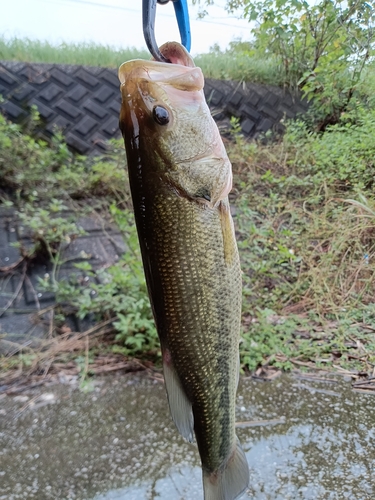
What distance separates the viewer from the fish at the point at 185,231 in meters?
0.86

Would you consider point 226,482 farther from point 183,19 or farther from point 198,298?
point 183,19

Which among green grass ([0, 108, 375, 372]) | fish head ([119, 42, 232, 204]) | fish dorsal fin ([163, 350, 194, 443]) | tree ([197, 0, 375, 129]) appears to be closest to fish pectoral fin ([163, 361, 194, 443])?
fish dorsal fin ([163, 350, 194, 443])

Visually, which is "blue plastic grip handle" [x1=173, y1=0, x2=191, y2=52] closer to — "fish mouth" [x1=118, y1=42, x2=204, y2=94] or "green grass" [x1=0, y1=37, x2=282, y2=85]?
"fish mouth" [x1=118, y1=42, x2=204, y2=94]

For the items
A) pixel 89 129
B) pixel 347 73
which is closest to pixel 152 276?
pixel 89 129

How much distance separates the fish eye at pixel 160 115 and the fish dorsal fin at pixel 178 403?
0.50m

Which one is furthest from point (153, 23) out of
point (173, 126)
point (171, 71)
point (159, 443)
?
point (159, 443)

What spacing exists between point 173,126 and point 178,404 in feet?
2.04

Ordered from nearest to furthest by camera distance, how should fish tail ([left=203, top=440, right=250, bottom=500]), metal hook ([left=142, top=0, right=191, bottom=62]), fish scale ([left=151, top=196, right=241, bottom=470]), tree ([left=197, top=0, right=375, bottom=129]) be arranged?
metal hook ([left=142, top=0, right=191, bottom=62]), fish scale ([left=151, top=196, right=241, bottom=470]), fish tail ([left=203, top=440, right=250, bottom=500]), tree ([left=197, top=0, right=375, bottom=129])

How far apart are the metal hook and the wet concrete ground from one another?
1754mm

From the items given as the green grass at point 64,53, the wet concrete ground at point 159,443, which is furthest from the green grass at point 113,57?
the wet concrete ground at point 159,443

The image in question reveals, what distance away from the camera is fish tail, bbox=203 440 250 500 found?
39.2 inches

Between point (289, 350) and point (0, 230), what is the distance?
8.71 feet

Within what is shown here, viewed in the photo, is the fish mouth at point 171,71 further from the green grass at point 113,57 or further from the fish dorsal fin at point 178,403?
the green grass at point 113,57

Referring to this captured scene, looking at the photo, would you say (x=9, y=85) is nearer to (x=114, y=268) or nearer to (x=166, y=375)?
(x=114, y=268)
